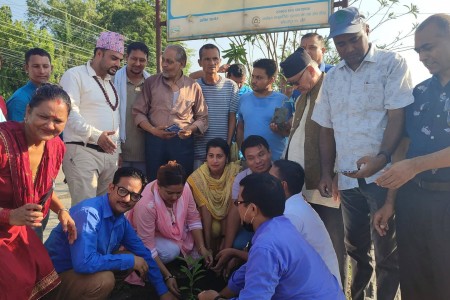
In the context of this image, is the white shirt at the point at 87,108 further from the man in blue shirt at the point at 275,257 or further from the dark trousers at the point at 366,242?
the dark trousers at the point at 366,242

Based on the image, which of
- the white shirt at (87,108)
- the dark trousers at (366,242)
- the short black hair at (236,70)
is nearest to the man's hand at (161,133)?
the white shirt at (87,108)

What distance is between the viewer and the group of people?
248cm

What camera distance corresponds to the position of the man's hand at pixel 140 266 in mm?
3186

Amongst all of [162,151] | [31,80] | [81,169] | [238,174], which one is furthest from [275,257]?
[31,80]

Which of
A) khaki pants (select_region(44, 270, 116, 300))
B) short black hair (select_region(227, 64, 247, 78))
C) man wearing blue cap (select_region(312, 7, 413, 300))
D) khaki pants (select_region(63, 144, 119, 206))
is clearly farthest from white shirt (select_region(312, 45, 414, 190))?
short black hair (select_region(227, 64, 247, 78))

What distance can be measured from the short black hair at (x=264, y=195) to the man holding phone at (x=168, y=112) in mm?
1823

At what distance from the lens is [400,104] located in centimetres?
277

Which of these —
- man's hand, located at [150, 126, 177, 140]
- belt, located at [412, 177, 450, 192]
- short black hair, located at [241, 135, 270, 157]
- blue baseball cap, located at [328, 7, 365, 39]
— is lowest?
belt, located at [412, 177, 450, 192]

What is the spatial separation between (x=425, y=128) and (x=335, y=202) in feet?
3.37

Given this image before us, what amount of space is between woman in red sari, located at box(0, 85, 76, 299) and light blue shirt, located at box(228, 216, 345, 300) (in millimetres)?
1215

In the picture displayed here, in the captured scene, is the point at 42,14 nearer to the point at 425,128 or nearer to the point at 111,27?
the point at 111,27

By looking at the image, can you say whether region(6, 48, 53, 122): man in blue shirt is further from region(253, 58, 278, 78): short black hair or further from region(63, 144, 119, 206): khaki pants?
region(253, 58, 278, 78): short black hair

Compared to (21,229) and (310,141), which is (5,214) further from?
(310,141)

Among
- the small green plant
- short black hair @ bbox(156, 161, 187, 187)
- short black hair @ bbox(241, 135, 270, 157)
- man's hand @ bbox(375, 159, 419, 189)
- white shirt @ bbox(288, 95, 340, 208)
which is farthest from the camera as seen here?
short black hair @ bbox(241, 135, 270, 157)
